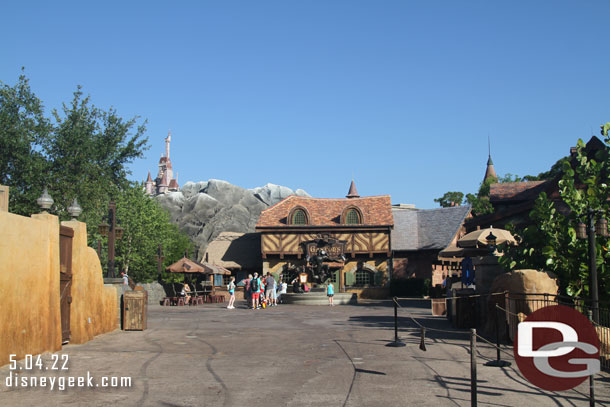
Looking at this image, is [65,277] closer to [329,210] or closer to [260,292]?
[260,292]

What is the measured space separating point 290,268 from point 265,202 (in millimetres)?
59858

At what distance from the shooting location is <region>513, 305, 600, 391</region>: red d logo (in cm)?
847

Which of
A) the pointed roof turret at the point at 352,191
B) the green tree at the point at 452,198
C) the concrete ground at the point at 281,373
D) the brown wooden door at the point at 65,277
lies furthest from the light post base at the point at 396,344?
the green tree at the point at 452,198

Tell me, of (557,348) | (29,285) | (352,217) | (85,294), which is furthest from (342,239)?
(557,348)

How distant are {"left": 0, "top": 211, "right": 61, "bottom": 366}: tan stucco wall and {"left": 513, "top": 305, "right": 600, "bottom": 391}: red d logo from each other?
7785 millimetres

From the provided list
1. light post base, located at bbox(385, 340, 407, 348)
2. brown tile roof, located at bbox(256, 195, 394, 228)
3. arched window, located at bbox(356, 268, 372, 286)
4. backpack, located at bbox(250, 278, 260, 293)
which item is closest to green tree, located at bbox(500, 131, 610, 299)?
light post base, located at bbox(385, 340, 407, 348)

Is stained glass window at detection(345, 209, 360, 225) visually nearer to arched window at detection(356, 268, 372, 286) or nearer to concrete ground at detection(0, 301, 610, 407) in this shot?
arched window at detection(356, 268, 372, 286)

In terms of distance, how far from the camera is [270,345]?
12.3 m

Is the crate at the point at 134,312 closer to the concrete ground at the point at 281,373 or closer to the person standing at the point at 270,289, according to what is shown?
the concrete ground at the point at 281,373

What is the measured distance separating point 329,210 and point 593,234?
113 feet

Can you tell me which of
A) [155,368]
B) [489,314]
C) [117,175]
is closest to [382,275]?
[117,175]

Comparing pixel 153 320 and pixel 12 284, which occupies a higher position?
pixel 12 284

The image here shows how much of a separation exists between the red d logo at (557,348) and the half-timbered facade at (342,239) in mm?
32302

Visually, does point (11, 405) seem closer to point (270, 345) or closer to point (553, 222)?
point (270, 345)
